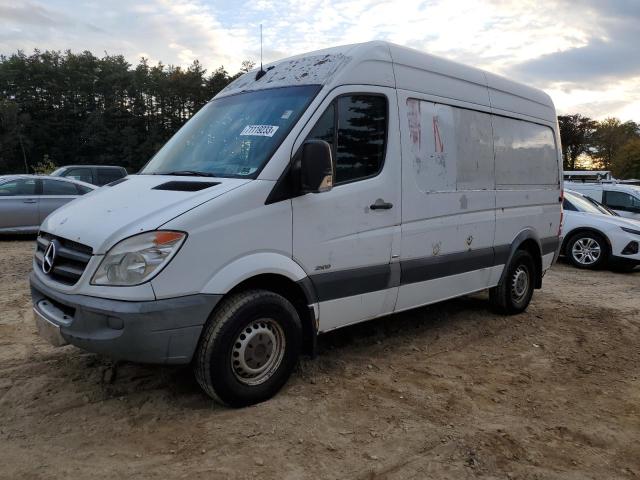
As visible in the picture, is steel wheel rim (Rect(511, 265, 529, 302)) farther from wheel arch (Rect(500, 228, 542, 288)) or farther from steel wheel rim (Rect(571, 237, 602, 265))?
steel wheel rim (Rect(571, 237, 602, 265))

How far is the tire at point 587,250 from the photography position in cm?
1039

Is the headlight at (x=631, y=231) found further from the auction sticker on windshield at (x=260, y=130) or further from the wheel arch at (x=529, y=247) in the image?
the auction sticker on windshield at (x=260, y=130)

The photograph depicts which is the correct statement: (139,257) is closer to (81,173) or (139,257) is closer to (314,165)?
(314,165)

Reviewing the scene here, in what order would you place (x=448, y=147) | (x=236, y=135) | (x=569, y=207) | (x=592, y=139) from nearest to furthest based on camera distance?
1. (x=236, y=135)
2. (x=448, y=147)
3. (x=569, y=207)
4. (x=592, y=139)

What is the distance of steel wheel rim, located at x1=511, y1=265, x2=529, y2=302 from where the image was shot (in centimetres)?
620

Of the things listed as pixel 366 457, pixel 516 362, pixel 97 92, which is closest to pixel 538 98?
pixel 516 362

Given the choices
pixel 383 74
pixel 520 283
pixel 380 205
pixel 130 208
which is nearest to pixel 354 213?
pixel 380 205

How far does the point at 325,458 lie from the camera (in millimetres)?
2994

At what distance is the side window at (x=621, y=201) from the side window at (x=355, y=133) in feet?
37.7

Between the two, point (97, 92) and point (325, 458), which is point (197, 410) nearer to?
point (325, 458)

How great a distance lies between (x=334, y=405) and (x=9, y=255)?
7.80 m

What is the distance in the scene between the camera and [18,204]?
36.1 feet

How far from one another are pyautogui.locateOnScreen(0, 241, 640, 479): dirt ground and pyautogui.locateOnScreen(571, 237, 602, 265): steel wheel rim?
18.2 ft

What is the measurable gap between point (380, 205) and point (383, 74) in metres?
1.08
